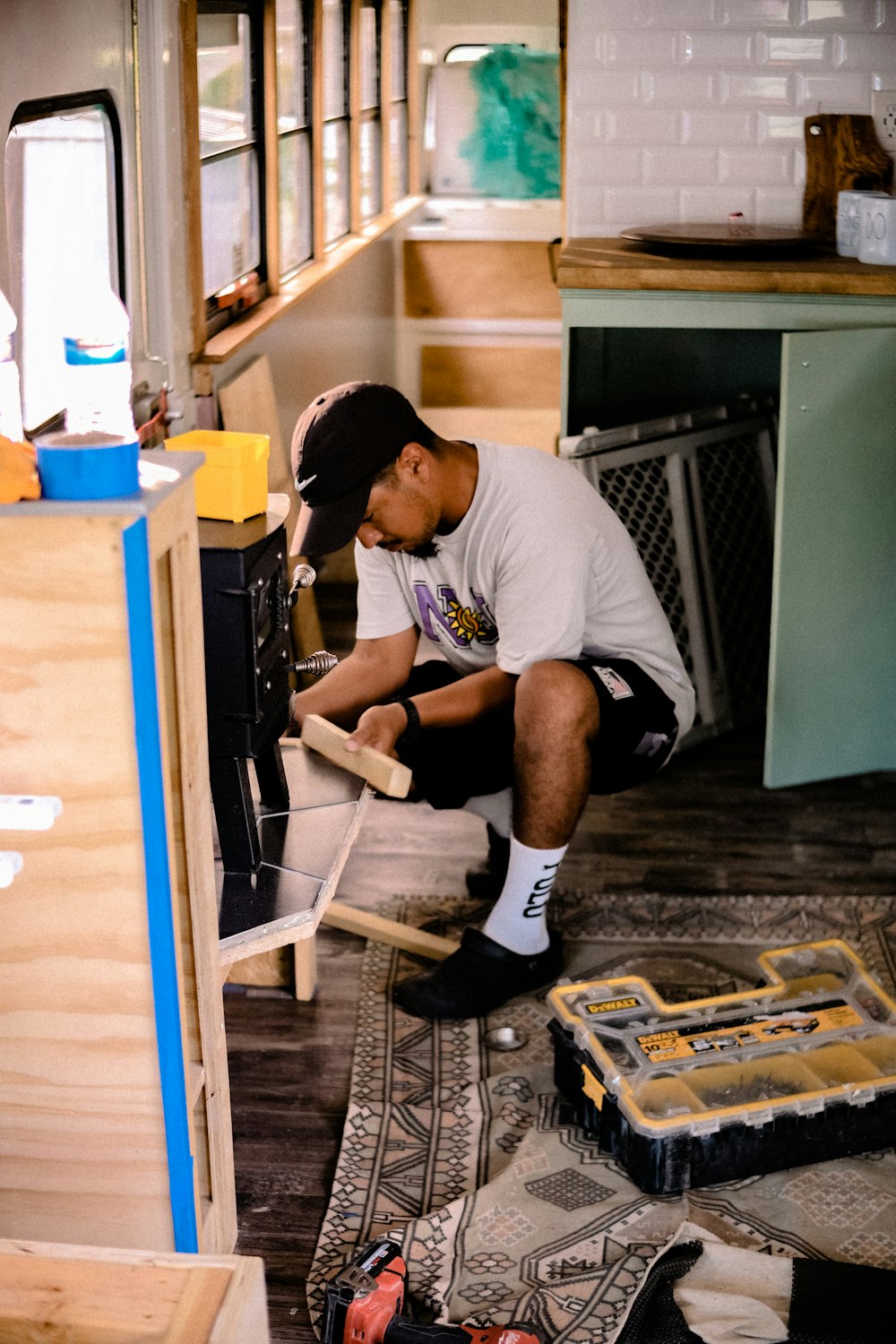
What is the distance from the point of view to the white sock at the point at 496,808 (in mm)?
3061

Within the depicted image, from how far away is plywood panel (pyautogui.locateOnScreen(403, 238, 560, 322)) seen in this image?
22.7 ft

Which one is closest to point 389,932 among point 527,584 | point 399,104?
point 527,584

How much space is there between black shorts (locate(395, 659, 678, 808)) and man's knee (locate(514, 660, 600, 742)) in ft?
0.18

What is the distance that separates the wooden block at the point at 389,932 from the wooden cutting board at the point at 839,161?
7.70 feet

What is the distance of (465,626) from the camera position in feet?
9.60

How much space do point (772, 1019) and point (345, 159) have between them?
14.6 ft

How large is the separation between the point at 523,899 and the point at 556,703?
1.22 ft

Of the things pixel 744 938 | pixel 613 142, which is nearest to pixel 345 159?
pixel 613 142

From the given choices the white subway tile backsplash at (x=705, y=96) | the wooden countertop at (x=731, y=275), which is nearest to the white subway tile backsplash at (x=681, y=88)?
the white subway tile backsplash at (x=705, y=96)

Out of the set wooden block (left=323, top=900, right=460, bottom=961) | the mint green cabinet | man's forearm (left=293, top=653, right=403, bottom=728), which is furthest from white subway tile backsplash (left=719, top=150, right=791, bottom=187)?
wooden block (left=323, top=900, right=460, bottom=961)

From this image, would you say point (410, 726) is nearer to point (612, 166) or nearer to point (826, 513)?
point (826, 513)

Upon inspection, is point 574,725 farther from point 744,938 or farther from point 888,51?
point 888,51

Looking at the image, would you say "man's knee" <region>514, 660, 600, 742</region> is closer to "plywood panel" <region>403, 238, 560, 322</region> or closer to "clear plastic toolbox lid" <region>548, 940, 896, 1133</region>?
"clear plastic toolbox lid" <region>548, 940, 896, 1133</region>

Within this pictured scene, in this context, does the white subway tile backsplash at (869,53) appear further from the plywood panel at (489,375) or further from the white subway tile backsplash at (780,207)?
the plywood panel at (489,375)
